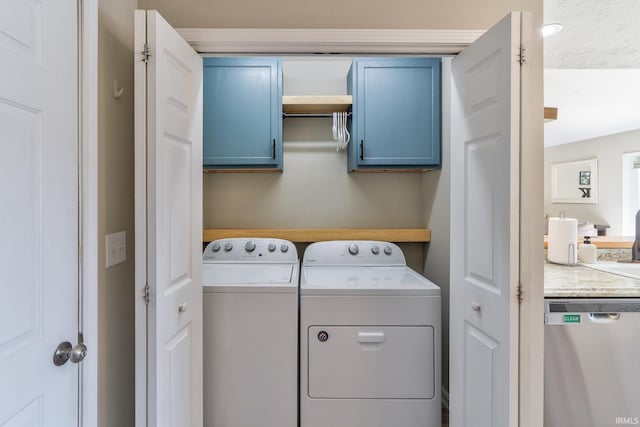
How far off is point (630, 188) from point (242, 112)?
5.34m

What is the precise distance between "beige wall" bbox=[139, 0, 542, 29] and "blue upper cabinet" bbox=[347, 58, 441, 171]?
0.80 meters

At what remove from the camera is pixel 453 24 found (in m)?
1.48

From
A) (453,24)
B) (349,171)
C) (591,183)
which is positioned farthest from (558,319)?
(591,183)

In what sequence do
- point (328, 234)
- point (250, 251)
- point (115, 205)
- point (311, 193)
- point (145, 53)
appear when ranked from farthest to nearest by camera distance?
point (311, 193)
point (328, 234)
point (250, 251)
point (115, 205)
point (145, 53)

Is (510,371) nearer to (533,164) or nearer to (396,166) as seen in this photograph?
(533,164)

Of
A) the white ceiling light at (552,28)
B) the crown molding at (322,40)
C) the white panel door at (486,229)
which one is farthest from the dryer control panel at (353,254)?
the white ceiling light at (552,28)

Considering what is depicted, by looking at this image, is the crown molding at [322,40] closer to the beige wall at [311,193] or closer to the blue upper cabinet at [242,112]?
the blue upper cabinet at [242,112]

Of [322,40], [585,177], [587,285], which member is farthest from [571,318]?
[585,177]

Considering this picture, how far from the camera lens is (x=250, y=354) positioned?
1790 mm

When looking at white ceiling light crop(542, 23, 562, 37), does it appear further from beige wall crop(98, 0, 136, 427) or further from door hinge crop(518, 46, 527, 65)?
beige wall crop(98, 0, 136, 427)

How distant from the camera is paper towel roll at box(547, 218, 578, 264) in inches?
83.0

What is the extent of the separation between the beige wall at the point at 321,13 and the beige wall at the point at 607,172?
15.0 feet

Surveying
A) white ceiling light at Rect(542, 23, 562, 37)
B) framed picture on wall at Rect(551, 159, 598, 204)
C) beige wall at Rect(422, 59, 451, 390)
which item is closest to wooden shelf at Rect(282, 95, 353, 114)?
beige wall at Rect(422, 59, 451, 390)
